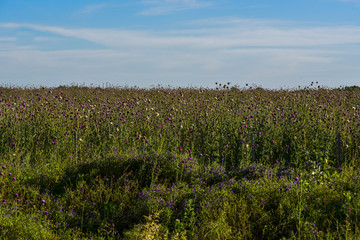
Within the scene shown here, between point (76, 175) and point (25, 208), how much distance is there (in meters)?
0.94

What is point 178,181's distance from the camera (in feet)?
18.4

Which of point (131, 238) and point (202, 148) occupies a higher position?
point (202, 148)

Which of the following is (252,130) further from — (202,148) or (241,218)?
(241,218)

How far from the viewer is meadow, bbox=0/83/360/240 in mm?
4539

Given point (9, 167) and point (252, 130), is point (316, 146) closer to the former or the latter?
point (252, 130)

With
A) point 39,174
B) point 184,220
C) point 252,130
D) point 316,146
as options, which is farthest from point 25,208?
point 316,146

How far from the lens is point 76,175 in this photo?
6.05m

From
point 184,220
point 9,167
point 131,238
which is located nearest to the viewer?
point 131,238

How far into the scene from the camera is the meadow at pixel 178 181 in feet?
14.9

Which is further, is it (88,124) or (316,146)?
(88,124)

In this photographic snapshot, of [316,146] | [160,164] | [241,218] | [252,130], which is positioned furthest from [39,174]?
[316,146]

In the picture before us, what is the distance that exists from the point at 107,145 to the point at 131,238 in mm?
4130

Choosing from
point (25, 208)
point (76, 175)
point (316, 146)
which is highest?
point (316, 146)

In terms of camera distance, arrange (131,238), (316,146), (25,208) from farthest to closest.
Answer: (316,146) < (25,208) < (131,238)
